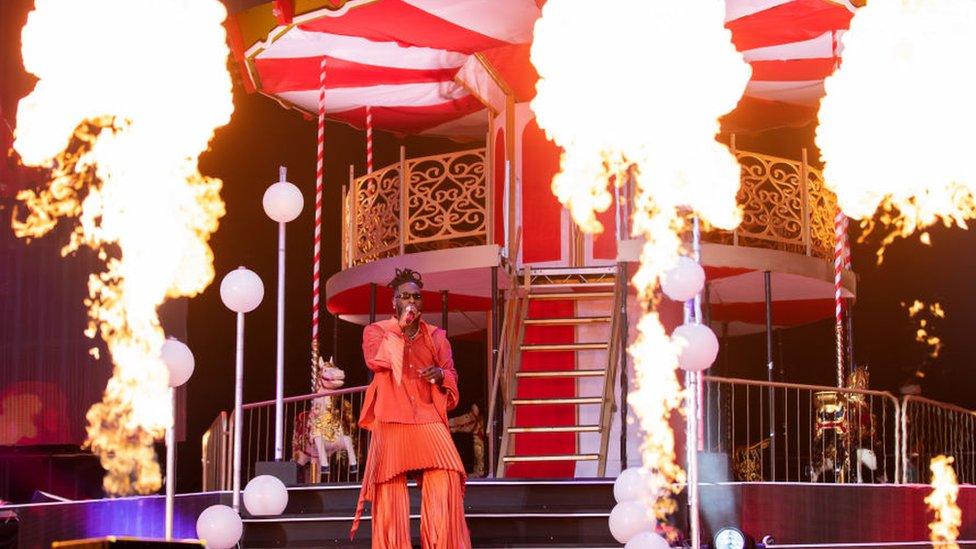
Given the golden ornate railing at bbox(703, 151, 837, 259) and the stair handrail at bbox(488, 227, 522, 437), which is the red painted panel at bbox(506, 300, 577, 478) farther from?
the golden ornate railing at bbox(703, 151, 837, 259)

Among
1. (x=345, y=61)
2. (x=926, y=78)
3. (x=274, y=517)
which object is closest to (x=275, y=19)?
(x=345, y=61)

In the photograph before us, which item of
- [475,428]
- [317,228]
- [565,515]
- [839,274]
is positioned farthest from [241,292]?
[475,428]

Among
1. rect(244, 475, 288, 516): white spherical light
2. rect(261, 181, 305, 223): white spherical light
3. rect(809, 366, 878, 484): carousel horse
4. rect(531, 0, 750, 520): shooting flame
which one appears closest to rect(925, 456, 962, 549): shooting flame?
rect(809, 366, 878, 484): carousel horse

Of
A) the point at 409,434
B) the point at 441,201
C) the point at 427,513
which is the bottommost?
the point at 427,513

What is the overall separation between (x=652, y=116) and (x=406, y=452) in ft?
18.4

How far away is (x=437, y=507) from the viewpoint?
8.33 metres

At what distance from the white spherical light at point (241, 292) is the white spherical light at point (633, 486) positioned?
2.61m

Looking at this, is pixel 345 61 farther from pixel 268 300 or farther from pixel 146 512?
pixel 146 512

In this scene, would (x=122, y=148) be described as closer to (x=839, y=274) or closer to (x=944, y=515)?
(x=839, y=274)

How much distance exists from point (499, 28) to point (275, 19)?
204 centimetres

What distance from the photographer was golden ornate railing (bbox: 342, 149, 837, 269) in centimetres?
1314

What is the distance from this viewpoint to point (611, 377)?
12070 millimetres

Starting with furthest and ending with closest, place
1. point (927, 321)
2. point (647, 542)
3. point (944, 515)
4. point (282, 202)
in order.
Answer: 1. point (927, 321)
2. point (944, 515)
3. point (282, 202)
4. point (647, 542)

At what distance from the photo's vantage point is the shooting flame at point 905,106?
12695 millimetres
